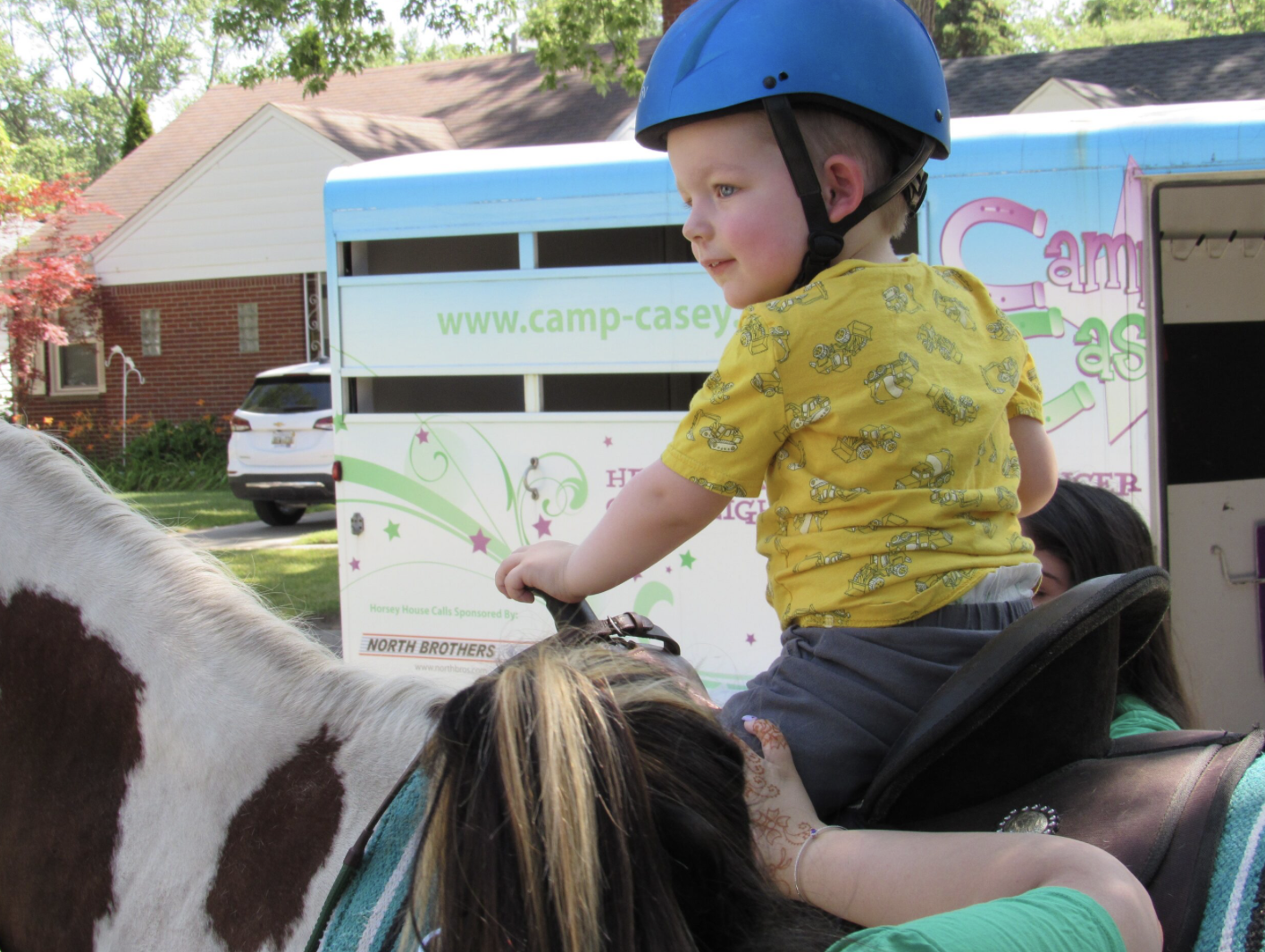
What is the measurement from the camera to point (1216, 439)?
514 centimetres

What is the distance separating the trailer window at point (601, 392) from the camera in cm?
517

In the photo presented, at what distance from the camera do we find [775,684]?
4.54 ft

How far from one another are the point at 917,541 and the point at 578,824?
674 mm

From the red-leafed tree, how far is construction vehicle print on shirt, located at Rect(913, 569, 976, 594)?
667 inches

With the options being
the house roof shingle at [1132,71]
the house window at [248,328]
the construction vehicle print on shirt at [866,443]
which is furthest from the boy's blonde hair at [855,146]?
the house window at [248,328]

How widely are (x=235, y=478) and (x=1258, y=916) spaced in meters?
12.4

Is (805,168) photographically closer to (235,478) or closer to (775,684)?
(775,684)

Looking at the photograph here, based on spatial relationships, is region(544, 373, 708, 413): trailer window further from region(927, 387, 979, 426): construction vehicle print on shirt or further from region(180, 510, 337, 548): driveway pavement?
region(180, 510, 337, 548): driveway pavement

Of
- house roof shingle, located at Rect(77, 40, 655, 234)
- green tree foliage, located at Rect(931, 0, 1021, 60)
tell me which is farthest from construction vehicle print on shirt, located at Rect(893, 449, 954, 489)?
green tree foliage, located at Rect(931, 0, 1021, 60)

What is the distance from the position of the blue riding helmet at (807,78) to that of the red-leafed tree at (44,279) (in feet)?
54.5

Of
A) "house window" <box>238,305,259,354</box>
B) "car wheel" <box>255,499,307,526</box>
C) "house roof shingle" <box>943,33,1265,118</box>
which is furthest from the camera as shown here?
"house window" <box>238,305,259,354</box>

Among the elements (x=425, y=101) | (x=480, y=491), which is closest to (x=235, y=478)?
(x=480, y=491)

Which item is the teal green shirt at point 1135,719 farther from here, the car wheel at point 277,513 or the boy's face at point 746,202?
the car wheel at point 277,513

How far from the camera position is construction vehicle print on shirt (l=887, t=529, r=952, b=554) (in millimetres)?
1351
